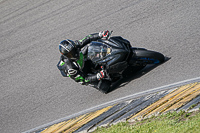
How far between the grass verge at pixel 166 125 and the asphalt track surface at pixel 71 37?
1514 mm

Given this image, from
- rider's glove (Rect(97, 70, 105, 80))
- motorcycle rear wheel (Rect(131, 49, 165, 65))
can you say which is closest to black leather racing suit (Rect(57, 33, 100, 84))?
rider's glove (Rect(97, 70, 105, 80))

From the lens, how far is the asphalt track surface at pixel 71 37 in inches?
296

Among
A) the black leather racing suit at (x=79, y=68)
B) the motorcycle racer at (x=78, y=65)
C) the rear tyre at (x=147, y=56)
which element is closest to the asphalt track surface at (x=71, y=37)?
the rear tyre at (x=147, y=56)

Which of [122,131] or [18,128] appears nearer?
[122,131]

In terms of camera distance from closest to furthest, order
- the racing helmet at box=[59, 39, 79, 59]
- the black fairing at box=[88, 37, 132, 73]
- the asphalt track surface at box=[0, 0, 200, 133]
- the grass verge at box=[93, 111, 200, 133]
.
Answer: the grass verge at box=[93, 111, 200, 133] → the racing helmet at box=[59, 39, 79, 59] → the black fairing at box=[88, 37, 132, 73] → the asphalt track surface at box=[0, 0, 200, 133]

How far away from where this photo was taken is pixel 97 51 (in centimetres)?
732

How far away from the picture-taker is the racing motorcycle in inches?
281

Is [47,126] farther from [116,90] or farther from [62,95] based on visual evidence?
[116,90]

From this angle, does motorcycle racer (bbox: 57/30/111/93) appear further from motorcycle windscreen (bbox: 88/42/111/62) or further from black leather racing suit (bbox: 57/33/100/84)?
motorcycle windscreen (bbox: 88/42/111/62)

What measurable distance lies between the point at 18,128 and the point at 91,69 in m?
2.38

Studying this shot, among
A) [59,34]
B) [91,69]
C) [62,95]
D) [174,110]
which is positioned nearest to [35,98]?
[62,95]

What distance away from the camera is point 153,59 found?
7320 mm

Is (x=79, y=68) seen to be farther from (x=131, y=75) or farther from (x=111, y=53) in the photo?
(x=131, y=75)

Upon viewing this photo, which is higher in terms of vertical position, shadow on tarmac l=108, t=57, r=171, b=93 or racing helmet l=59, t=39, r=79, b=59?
racing helmet l=59, t=39, r=79, b=59
